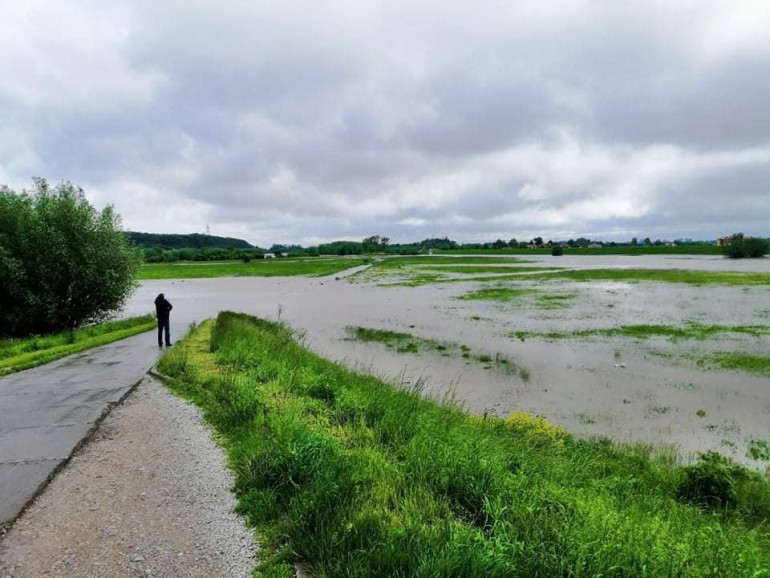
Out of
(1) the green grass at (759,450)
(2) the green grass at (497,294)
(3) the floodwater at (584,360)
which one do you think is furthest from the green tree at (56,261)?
(1) the green grass at (759,450)

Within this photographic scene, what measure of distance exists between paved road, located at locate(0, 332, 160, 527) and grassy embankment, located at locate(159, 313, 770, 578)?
296cm

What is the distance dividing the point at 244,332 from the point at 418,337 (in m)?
12.1

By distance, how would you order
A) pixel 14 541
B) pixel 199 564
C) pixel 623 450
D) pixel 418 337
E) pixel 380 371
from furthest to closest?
pixel 418 337, pixel 380 371, pixel 623 450, pixel 14 541, pixel 199 564

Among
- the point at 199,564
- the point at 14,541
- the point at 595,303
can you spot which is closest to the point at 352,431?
the point at 199,564

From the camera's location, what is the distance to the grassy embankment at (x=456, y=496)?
15.7 feet

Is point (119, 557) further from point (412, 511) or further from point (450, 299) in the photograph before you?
point (450, 299)

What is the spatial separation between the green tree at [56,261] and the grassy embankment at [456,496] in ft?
91.6

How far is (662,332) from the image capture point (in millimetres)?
27703

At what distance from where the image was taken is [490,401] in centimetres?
1653

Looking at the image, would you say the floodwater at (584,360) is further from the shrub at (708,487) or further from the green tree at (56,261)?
the green tree at (56,261)

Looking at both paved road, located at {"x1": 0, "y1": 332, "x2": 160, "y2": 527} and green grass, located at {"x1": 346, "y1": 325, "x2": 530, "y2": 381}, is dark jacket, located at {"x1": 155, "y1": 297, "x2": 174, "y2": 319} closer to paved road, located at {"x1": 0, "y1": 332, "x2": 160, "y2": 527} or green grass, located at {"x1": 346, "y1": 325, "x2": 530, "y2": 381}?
paved road, located at {"x1": 0, "y1": 332, "x2": 160, "y2": 527}

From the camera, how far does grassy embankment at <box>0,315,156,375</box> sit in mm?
18891

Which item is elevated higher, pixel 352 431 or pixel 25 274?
pixel 25 274

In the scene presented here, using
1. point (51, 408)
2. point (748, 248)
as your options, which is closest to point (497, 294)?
point (51, 408)
